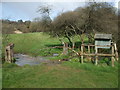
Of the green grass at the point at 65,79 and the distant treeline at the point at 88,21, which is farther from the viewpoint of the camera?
the distant treeline at the point at 88,21

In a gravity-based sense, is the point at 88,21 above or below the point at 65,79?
above

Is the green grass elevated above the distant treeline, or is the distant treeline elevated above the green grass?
the distant treeline

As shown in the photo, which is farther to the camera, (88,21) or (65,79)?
(88,21)

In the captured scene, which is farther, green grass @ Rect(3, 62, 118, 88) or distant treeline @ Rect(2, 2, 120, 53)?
distant treeline @ Rect(2, 2, 120, 53)

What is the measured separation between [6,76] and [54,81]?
355cm

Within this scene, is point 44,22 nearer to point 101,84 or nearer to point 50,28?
point 50,28

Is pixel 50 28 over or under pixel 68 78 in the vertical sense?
over

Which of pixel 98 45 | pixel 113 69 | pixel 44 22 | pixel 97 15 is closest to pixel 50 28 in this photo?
pixel 44 22

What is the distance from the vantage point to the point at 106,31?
2250 centimetres

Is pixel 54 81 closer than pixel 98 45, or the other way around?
pixel 54 81

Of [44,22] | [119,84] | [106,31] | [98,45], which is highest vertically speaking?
[44,22]

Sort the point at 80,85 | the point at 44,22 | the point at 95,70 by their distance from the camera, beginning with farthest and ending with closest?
the point at 44,22 → the point at 95,70 → the point at 80,85

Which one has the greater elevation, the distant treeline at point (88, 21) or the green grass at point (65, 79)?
the distant treeline at point (88, 21)

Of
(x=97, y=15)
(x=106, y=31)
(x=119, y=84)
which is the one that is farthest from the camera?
(x=97, y=15)
